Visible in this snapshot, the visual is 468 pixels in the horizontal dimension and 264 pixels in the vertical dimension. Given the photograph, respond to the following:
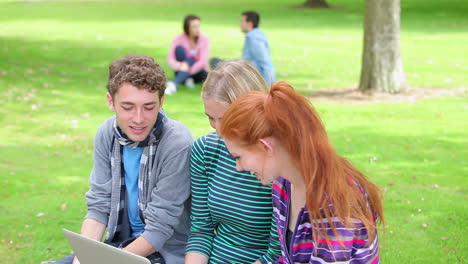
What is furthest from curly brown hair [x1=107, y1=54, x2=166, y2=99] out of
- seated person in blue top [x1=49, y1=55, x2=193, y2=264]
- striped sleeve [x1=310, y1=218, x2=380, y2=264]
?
striped sleeve [x1=310, y1=218, x2=380, y2=264]

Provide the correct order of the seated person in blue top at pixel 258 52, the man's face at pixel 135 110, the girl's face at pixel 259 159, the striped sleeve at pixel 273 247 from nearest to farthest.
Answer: the girl's face at pixel 259 159 → the striped sleeve at pixel 273 247 → the man's face at pixel 135 110 → the seated person in blue top at pixel 258 52

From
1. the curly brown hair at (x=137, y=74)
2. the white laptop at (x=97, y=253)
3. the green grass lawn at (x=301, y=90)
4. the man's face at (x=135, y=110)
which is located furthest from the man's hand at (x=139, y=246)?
the green grass lawn at (x=301, y=90)

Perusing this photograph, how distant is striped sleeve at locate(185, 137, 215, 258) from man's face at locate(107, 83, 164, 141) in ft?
0.91

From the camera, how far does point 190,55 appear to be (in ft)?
41.6

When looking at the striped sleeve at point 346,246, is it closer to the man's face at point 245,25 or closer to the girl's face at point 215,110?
the girl's face at point 215,110

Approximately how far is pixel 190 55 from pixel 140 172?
9188 millimetres

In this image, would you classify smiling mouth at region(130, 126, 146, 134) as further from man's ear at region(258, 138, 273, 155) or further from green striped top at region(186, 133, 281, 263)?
man's ear at region(258, 138, 273, 155)

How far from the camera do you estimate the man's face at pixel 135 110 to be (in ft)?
11.6

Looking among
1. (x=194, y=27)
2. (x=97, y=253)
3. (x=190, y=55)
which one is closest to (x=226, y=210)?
(x=97, y=253)

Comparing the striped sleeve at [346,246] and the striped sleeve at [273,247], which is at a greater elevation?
the striped sleeve at [346,246]

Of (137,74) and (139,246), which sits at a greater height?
(137,74)

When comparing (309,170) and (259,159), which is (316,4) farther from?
(309,170)

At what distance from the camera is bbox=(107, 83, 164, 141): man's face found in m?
3.53

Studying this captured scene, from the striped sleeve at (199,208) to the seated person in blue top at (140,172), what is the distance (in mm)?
78
